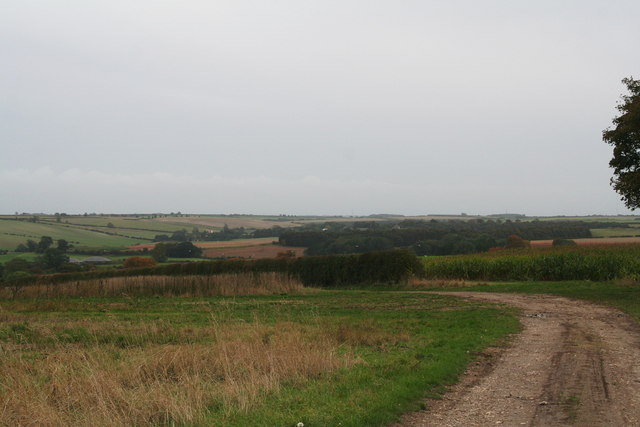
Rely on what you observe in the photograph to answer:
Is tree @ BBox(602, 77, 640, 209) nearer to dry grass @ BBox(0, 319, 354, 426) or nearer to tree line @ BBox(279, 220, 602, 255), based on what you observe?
dry grass @ BBox(0, 319, 354, 426)

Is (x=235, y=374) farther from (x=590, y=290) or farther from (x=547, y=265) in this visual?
(x=547, y=265)

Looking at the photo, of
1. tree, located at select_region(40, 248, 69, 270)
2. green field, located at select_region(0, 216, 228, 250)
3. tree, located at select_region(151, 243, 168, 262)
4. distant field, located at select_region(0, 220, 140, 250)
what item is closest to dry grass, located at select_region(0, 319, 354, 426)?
tree, located at select_region(40, 248, 69, 270)

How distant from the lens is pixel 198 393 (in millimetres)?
8211

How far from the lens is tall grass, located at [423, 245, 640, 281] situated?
37000 millimetres

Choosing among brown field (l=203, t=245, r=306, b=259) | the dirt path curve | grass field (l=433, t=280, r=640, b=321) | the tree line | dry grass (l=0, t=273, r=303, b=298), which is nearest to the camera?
the dirt path curve

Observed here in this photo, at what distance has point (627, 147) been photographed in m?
26.0

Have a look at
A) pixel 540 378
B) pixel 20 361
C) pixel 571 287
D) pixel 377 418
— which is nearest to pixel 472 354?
pixel 540 378

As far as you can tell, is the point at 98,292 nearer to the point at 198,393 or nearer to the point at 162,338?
the point at 162,338

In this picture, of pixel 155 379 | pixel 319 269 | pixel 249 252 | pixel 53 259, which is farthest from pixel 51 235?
pixel 155 379

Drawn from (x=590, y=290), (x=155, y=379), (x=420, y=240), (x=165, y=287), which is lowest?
(x=165, y=287)

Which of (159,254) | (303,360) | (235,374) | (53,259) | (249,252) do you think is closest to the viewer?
(235,374)

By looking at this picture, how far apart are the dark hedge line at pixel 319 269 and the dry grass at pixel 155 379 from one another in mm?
29727

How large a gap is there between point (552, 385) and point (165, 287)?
33.6 m

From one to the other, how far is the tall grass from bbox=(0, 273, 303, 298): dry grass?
→ 13.6m
